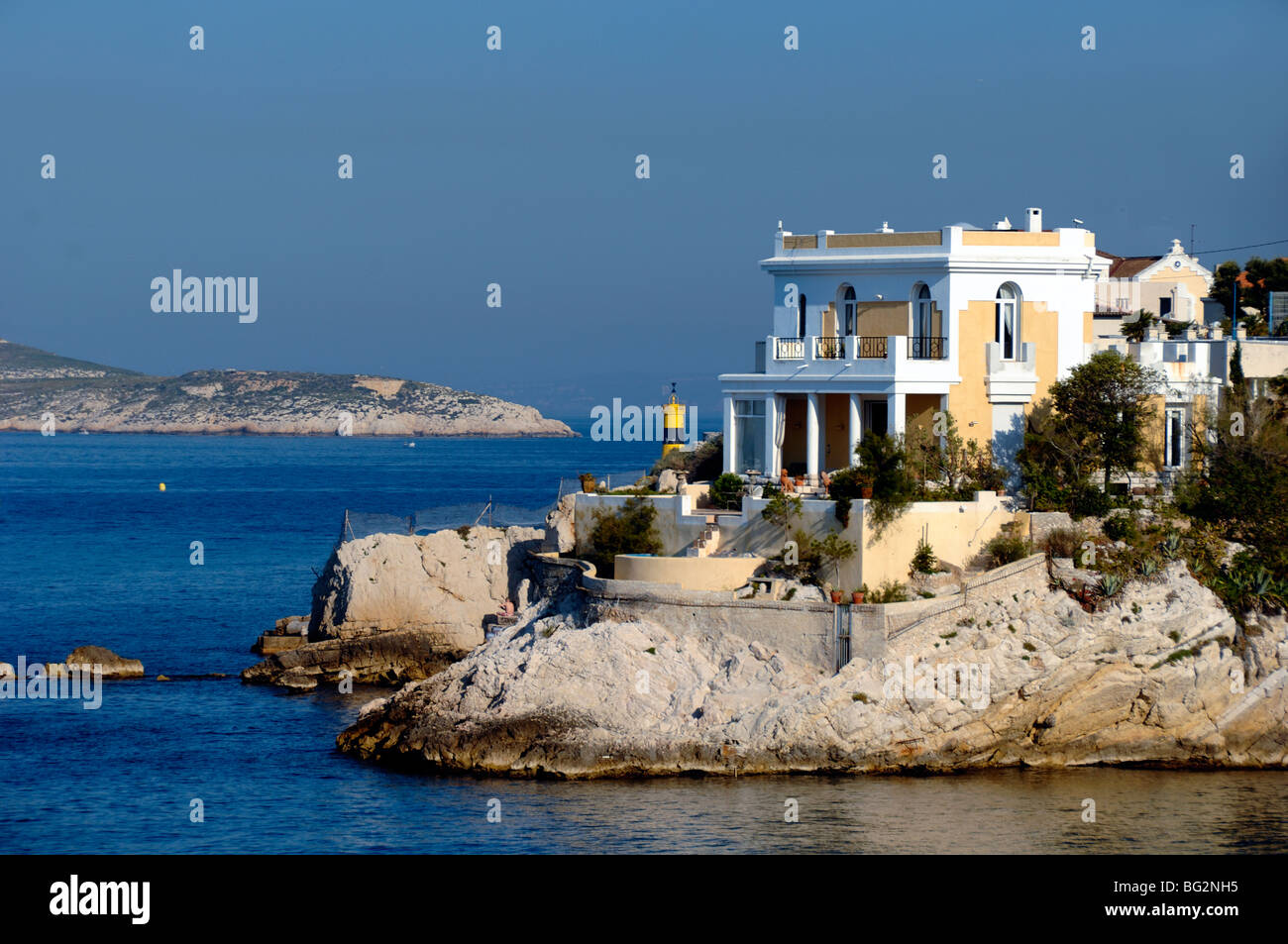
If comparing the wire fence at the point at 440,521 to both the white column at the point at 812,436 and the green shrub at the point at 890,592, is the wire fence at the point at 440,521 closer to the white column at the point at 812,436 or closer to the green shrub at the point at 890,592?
the white column at the point at 812,436

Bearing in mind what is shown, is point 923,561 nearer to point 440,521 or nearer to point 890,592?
point 890,592

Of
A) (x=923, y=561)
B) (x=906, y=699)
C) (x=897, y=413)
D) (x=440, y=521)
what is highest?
(x=897, y=413)

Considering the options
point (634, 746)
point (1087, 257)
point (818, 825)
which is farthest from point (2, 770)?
point (1087, 257)

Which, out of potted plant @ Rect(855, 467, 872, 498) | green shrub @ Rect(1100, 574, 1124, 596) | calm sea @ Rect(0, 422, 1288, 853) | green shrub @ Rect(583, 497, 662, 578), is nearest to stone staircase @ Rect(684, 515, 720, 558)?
green shrub @ Rect(583, 497, 662, 578)

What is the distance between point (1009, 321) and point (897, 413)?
3953mm

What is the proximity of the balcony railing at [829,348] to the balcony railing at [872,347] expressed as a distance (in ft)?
1.77

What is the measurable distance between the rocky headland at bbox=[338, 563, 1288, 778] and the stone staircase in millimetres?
2731

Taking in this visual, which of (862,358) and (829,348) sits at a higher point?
(829,348)

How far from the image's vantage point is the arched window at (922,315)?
42250mm

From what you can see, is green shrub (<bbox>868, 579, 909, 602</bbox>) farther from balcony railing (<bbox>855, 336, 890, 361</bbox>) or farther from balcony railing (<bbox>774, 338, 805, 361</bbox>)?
balcony railing (<bbox>774, 338, 805, 361</bbox>)

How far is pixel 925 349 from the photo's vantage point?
42094mm

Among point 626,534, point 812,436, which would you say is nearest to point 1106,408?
point 812,436

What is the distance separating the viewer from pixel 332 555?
5322cm

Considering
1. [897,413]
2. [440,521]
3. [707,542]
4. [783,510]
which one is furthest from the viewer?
[440,521]
